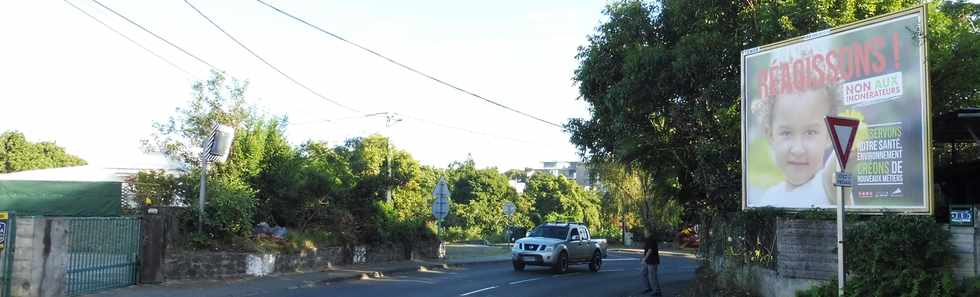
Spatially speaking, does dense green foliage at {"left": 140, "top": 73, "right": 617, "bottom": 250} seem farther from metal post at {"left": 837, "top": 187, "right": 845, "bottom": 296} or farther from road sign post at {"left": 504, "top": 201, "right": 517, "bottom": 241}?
metal post at {"left": 837, "top": 187, "right": 845, "bottom": 296}

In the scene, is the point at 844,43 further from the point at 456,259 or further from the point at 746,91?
the point at 456,259

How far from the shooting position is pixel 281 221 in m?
23.6

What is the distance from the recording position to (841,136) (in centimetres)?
948

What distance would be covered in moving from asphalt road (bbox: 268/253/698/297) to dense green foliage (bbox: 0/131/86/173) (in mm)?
42508

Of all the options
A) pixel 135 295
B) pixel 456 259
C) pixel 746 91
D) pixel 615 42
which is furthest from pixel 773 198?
pixel 456 259

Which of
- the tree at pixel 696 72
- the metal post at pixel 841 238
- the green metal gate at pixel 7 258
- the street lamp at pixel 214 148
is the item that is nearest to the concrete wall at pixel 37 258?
the green metal gate at pixel 7 258

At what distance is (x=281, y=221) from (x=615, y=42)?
40.6 ft

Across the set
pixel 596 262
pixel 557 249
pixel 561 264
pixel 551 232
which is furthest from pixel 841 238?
pixel 596 262

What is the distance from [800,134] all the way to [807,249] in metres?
2.25

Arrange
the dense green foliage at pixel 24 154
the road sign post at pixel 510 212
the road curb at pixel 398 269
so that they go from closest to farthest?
the road curb at pixel 398 269
the road sign post at pixel 510 212
the dense green foliage at pixel 24 154

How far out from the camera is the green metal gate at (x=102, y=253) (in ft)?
46.1

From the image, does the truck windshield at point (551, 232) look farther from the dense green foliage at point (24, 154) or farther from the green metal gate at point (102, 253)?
the dense green foliage at point (24, 154)

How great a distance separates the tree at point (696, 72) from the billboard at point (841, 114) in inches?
56.8

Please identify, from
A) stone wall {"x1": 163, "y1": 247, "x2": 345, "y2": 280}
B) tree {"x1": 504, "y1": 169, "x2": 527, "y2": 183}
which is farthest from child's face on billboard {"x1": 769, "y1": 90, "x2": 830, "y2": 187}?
tree {"x1": 504, "y1": 169, "x2": 527, "y2": 183}
